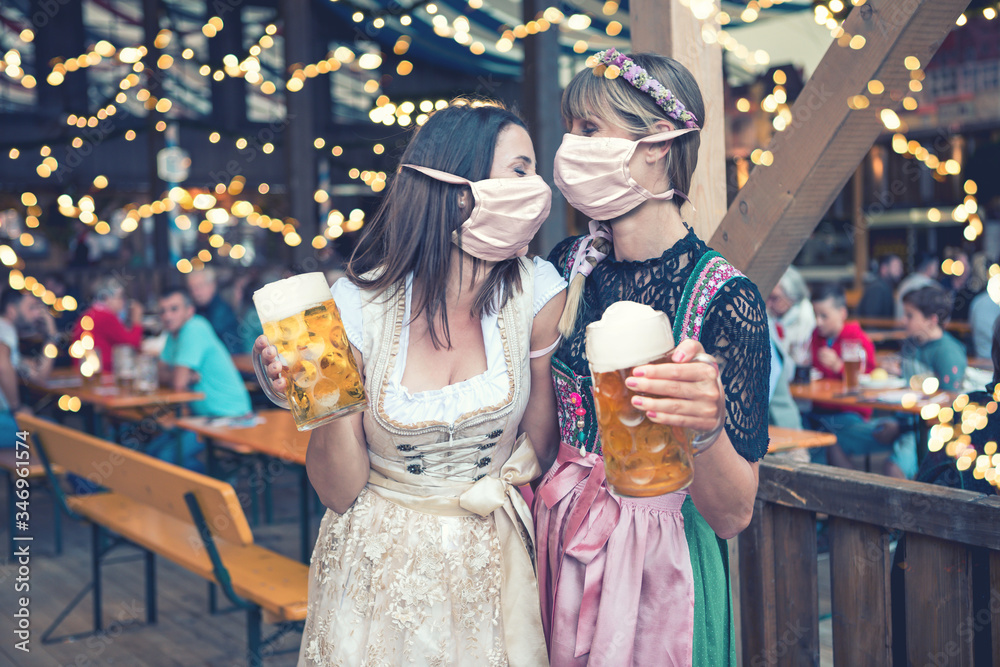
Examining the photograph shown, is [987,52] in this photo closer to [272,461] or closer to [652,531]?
[272,461]

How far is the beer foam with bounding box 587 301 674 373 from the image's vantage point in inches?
40.4

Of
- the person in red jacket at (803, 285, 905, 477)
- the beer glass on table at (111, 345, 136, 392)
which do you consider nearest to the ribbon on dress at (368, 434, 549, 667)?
the person in red jacket at (803, 285, 905, 477)

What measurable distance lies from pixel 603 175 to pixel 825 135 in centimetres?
55

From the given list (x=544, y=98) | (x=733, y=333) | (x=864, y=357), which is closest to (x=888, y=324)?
(x=864, y=357)

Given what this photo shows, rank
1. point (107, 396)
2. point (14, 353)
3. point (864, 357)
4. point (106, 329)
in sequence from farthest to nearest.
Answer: point (106, 329), point (14, 353), point (107, 396), point (864, 357)

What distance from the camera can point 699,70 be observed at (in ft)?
5.92

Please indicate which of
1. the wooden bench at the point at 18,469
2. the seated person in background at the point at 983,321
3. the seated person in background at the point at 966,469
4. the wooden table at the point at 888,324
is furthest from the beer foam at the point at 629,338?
the wooden table at the point at 888,324

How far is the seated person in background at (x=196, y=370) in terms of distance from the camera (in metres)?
4.59

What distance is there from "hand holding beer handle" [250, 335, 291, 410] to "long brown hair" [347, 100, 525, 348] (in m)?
0.24

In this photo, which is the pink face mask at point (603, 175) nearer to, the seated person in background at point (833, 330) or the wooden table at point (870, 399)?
the wooden table at point (870, 399)

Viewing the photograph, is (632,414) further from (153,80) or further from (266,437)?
(153,80)

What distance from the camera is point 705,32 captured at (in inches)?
71.2

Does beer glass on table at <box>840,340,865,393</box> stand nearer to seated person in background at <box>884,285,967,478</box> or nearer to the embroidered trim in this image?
seated person in background at <box>884,285,967,478</box>

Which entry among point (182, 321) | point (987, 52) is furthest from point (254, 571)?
point (987, 52)
